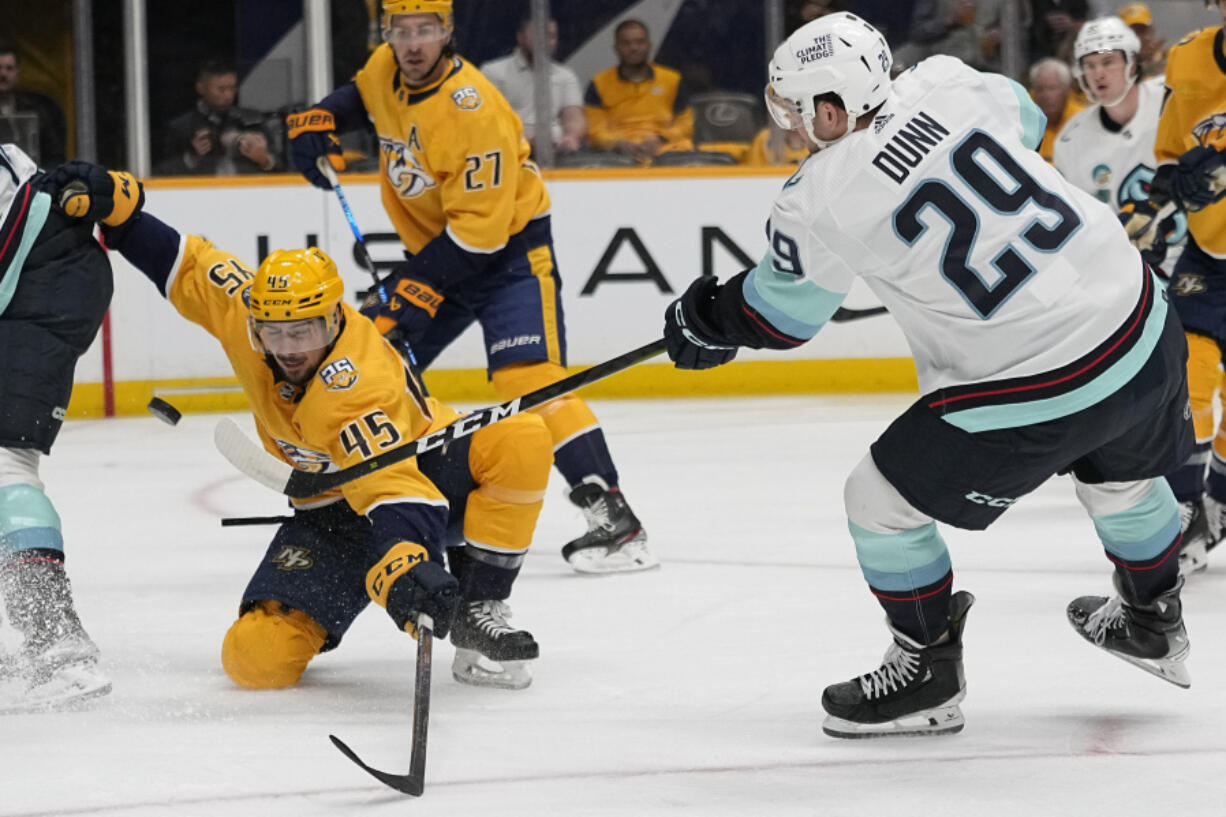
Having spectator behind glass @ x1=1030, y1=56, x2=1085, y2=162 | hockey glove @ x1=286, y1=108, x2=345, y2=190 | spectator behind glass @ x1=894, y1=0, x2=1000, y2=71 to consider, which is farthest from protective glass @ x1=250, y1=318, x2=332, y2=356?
spectator behind glass @ x1=894, y1=0, x2=1000, y2=71

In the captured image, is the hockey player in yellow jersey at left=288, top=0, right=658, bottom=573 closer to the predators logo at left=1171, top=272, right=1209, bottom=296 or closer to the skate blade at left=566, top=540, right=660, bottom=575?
the skate blade at left=566, top=540, right=660, bottom=575

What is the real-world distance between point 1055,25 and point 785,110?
5078 mm

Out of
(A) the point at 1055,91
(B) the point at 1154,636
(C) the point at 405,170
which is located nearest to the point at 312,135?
(C) the point at 405,170

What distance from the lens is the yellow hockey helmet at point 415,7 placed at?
150 inches

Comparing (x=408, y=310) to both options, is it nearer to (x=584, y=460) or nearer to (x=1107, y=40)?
(x=584, y=460)

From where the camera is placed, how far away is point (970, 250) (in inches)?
87.8

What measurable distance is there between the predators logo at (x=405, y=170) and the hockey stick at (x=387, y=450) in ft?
4.48

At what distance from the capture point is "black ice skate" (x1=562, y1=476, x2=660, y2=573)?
3.74 meters

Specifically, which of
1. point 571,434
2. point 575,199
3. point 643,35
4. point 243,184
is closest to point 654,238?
point 575,199

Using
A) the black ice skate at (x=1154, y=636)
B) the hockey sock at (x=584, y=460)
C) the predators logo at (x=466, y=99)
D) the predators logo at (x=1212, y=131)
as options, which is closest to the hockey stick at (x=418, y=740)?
the black ice skate at (x=1154, y=636)

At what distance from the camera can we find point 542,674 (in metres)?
2.85

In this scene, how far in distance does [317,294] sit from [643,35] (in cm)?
458

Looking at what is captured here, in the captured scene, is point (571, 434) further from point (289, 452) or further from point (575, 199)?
point (575, 199)

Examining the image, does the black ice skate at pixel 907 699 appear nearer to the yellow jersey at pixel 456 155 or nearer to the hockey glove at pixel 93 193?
the hockey glove at pixel 93 193
